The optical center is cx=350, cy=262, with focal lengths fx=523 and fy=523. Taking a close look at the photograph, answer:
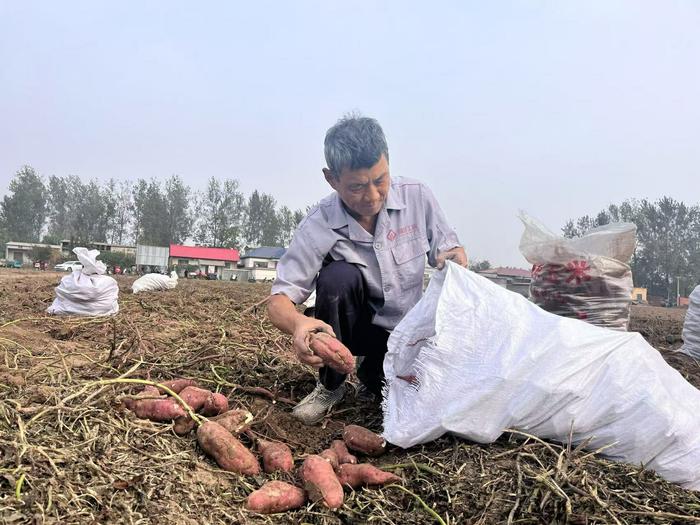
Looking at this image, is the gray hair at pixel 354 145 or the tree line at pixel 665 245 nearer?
the gray hair at pixel 354 145

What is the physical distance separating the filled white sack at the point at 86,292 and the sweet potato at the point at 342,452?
15.1 feet

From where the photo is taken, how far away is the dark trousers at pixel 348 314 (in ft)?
8.11

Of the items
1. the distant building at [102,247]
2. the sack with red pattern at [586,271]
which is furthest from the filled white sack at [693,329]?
the distant building at [102,247]

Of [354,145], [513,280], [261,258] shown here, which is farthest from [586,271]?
[261,258]

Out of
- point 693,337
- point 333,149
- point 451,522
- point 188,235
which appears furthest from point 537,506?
point 188,235

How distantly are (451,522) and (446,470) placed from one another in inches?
9.2

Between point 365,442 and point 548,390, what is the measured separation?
0.69m

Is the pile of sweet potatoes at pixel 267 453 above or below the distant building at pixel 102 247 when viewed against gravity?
above

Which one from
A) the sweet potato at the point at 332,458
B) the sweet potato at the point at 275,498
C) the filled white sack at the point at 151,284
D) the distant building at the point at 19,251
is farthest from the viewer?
the distant building at the point at 19,251

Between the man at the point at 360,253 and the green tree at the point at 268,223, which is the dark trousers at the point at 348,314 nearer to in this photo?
the man at the point at 360,253

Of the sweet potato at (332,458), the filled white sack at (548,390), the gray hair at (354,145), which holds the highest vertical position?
the gray hair at (354,145)

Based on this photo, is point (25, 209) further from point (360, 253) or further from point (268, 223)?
point (360, 253)

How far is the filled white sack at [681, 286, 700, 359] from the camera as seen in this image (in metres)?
4.50

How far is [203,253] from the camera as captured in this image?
4750 cm
